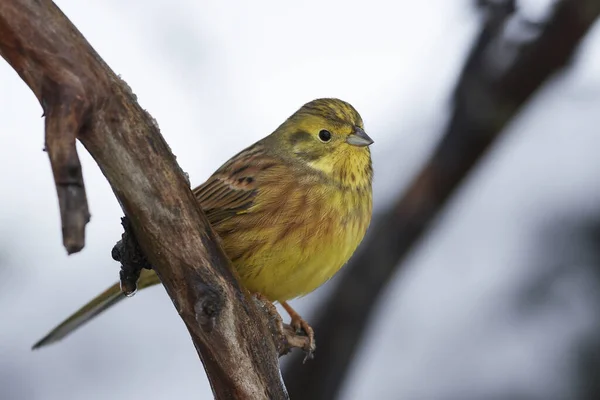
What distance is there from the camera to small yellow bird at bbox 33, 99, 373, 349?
4.17 metres

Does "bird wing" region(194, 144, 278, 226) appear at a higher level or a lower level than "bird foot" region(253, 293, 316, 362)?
higher

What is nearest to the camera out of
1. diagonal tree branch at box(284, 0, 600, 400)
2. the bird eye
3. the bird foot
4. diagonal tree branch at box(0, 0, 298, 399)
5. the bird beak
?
diagonal tree branch at box(0, 0, 298, 399)

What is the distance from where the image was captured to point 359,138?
4.60 meters

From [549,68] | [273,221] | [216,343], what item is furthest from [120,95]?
[549,68]

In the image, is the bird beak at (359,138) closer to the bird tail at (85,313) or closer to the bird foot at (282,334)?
the bird foot at (282,334)

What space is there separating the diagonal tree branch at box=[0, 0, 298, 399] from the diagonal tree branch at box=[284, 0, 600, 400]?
88.9 inches

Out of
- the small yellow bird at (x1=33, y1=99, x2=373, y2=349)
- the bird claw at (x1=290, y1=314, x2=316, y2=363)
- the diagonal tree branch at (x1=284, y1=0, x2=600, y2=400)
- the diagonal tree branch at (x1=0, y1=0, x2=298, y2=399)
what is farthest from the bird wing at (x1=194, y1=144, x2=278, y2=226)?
the diagonal tree branch at (x1=284, y1=0, x2=600, y2=400)

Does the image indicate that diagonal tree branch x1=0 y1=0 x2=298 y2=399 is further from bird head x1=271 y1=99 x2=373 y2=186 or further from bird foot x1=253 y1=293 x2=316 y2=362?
bird head x1=271 y1=99 x2=373 y2=186

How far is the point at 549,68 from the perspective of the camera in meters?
5.84

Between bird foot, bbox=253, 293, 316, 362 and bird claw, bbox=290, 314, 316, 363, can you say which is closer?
bird foot, bbox=253, 293, 316, 362

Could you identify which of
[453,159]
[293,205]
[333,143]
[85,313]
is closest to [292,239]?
[293,205]

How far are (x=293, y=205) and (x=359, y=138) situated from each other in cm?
52

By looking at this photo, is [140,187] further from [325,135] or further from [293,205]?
[325,135]

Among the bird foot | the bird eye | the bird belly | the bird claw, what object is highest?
the bird eye
